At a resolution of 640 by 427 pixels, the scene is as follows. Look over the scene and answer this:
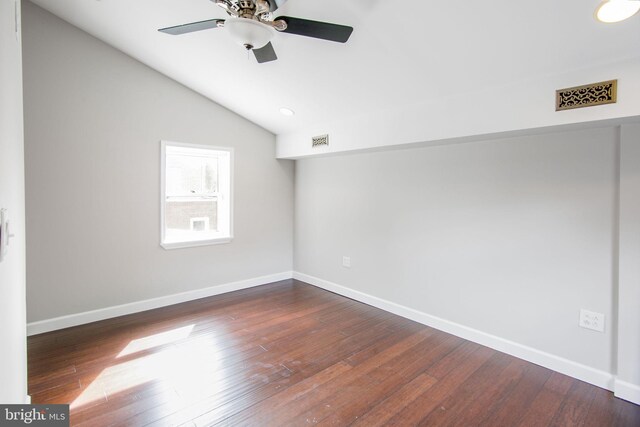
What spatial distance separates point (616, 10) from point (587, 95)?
0.52 metres

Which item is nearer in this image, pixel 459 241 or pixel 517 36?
pixel 517 36

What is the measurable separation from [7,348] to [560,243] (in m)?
3.24

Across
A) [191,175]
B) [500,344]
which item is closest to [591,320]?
[500,344]

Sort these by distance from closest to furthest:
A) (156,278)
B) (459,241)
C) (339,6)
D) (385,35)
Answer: (339,6)
(385,35)
(459,241)
(156,278)

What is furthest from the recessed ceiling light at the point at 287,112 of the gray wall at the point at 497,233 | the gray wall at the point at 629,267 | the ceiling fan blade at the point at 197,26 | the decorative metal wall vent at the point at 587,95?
the gray wall at the point at 629,267

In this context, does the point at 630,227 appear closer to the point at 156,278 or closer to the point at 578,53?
the point at 578,53

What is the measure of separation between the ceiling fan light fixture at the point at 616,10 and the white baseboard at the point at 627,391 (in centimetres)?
222

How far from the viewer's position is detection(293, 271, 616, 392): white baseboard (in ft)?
7.28

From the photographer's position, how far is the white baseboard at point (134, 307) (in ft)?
9.54

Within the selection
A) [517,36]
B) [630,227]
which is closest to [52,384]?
[517,36]

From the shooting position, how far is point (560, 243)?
7.79ft

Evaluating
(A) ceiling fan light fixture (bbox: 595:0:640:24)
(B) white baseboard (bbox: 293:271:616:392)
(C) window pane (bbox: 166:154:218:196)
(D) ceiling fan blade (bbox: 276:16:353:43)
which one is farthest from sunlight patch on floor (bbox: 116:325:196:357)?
(A) ceiling fan light fixture (bbox: 595:0:640:24)

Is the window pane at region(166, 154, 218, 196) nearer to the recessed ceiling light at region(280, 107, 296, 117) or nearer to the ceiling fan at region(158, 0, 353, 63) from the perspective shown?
the recessed ceiling light at region(280, 107, 296, 117)

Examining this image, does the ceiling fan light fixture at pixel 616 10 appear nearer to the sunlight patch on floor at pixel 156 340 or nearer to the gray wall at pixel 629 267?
the gray wall at pixel 629 267
